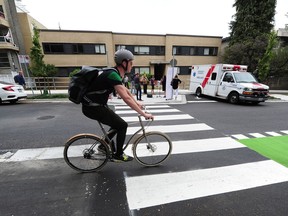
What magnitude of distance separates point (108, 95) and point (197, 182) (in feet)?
7.18

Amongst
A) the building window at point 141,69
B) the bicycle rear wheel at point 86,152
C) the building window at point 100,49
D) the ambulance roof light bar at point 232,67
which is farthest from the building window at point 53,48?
the bicycle rear wheel at point 86,152

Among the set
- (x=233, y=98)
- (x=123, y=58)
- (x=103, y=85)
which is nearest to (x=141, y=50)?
(x=233, y=98)

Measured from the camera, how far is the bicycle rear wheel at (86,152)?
2.81 meters

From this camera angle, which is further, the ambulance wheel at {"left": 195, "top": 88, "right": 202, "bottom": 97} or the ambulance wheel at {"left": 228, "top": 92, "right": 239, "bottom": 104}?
the ambulance wheel at {"left": 195, "top": 88, "right": 202, "bottom": 97}

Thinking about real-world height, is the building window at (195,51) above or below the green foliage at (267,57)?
above

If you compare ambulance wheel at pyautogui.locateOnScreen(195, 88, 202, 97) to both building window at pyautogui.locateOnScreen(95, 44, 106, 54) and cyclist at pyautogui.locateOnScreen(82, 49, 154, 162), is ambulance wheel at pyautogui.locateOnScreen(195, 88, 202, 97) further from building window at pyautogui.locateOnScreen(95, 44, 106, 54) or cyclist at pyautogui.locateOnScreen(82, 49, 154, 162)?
building window at pyautogui.locateOnScreen(95, 44, 106, 54)

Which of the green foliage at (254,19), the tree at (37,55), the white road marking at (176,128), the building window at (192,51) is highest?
the green foliage at (254,19)

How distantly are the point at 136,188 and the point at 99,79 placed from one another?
1.88 m

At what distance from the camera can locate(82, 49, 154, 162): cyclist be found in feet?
7.82

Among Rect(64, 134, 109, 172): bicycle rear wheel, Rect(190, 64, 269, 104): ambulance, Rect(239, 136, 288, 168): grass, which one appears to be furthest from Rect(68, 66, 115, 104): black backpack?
Rect(190, 64, 269, 104): ambulance

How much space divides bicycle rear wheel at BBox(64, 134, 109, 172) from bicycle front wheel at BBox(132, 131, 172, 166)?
633 mm

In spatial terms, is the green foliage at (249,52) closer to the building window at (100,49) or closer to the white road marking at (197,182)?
the building window at (100,49)

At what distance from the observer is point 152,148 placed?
3.15 meters

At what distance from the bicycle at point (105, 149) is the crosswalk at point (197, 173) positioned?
0.36 metres
